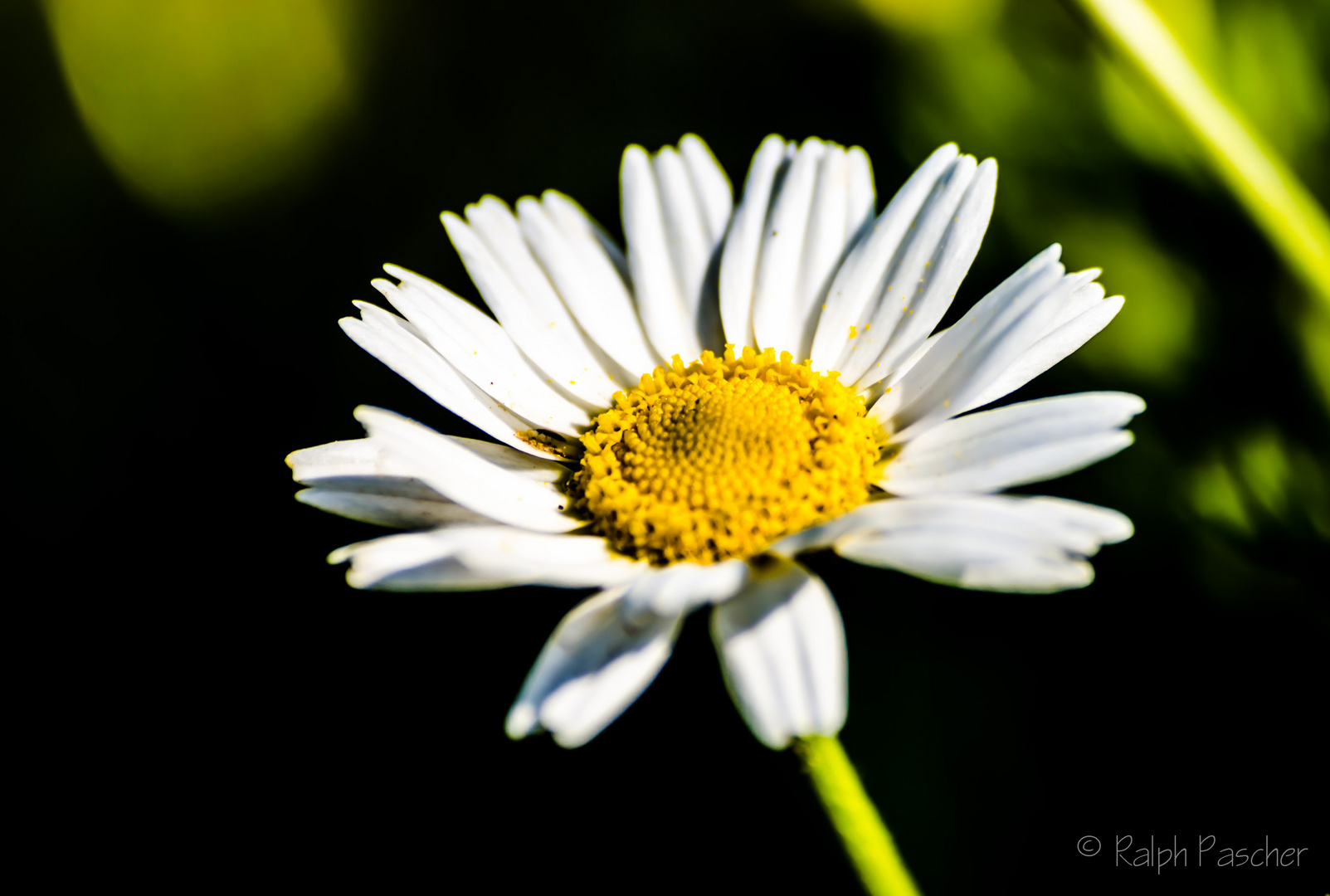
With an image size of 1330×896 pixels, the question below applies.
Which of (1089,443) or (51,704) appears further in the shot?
(51,704)

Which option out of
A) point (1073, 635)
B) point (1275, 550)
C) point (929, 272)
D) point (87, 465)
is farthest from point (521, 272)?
point (87, 465)

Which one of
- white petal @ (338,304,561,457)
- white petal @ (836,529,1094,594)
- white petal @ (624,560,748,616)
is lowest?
white petal @ (836,529,1094,594)

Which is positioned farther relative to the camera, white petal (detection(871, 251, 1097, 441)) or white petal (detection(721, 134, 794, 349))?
white petal (detection(721, 134, 794, 349))

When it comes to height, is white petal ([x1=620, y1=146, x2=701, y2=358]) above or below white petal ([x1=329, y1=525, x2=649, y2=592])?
above

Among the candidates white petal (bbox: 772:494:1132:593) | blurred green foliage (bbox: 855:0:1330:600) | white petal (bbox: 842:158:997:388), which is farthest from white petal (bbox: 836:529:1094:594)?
blurred green foliage (bbox: 855:0:1330:600)

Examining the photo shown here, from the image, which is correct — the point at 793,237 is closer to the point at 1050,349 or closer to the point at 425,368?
the point at 1050,349

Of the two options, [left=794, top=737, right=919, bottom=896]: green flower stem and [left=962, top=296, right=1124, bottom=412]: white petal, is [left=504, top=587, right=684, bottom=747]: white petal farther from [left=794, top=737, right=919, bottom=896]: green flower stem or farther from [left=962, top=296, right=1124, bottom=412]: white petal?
[left=962, top=296, right=1124, bottom=412]: white petal

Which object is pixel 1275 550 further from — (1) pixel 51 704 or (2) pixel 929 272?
(1) pixel 51 704
